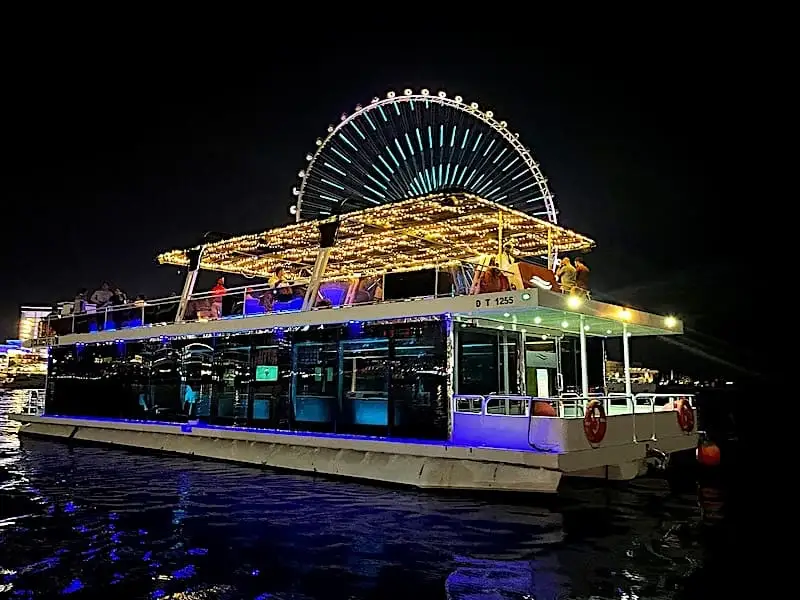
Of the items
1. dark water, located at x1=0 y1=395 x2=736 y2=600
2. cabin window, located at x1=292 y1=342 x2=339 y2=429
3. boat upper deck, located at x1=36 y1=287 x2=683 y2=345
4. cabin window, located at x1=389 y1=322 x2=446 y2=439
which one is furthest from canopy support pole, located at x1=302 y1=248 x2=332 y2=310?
dark water, located at x1=0 y1=395 x2=736 y2=600

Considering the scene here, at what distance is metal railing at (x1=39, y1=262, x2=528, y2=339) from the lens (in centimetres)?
1399

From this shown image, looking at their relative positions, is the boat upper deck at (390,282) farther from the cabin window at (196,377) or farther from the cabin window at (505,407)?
the cabin window at (505,407)

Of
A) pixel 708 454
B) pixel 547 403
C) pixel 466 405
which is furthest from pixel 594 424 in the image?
pixel 708 454

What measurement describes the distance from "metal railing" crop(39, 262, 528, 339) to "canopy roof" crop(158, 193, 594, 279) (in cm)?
55

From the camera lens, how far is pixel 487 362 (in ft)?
42.6

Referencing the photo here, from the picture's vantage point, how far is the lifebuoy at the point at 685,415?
13.5 m

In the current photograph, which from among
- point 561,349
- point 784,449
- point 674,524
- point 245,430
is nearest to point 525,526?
point 674,524

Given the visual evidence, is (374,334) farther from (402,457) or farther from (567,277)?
(567,277)

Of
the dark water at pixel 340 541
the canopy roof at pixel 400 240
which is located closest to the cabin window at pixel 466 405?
the dark water at pixel 340 541

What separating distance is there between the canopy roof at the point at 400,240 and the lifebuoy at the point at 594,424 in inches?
145

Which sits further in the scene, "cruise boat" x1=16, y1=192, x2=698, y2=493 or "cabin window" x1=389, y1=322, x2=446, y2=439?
"cabin window" x1=389, y1=322, x2=446, y2=439

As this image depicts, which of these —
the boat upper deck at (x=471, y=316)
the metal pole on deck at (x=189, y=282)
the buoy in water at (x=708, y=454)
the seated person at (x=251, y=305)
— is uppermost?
the metal pole on deck at (x=189, y=282)

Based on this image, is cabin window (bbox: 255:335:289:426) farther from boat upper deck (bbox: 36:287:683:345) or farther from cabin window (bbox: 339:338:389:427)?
cabin window (bbox: 339:338:389:427)

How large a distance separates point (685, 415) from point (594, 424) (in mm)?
3851
